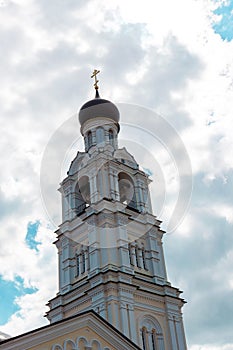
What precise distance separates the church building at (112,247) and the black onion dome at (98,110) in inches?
2.8

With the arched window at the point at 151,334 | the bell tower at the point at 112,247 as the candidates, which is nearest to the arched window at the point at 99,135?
the bell tower at the point at 112,247

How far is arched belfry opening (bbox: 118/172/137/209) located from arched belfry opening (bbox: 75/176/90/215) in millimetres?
2218

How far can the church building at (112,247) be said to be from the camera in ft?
84.8

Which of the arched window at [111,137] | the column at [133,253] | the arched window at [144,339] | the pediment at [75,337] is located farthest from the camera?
the arched window at [111,137]

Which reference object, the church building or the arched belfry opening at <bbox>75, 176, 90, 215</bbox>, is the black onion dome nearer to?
the church building

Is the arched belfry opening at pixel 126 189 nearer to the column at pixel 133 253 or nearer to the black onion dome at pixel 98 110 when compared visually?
the column at pixel 133 253

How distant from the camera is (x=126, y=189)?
109ft

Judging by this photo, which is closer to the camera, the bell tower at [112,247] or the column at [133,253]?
the bell tower at [112,247]

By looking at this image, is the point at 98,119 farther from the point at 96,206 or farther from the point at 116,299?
the point at 116,299

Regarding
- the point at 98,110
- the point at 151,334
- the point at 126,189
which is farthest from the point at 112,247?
the point at 98,110

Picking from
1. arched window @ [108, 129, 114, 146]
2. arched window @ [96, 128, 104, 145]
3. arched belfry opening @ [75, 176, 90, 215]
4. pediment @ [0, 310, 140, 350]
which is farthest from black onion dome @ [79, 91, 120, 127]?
pediment @ [0, 310, 140, 350]

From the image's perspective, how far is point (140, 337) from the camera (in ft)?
82.4

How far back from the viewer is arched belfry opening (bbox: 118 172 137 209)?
32.6 m

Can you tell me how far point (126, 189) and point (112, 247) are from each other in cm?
676
